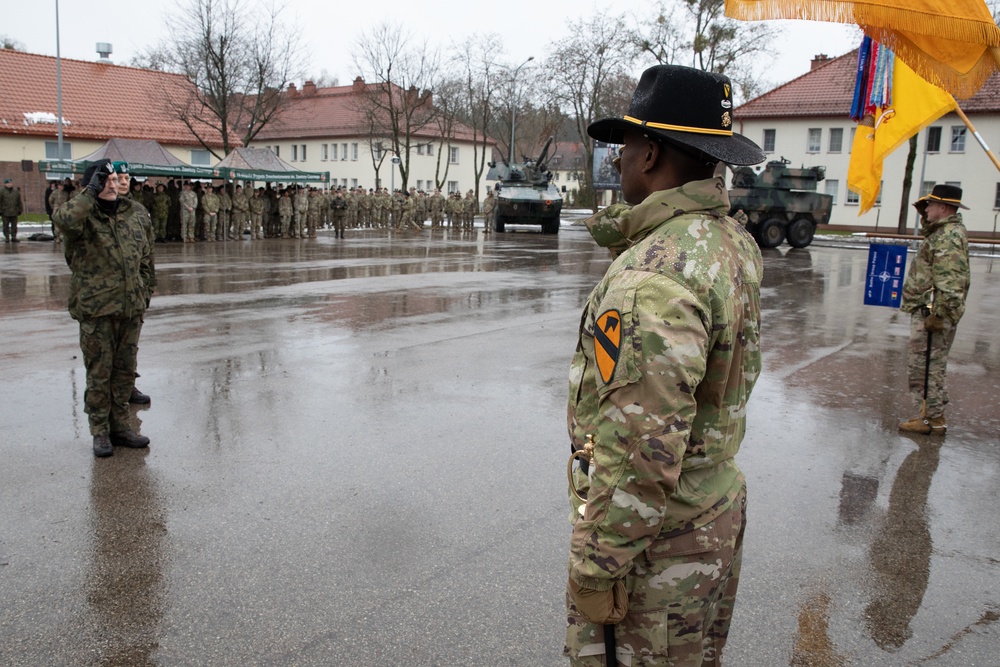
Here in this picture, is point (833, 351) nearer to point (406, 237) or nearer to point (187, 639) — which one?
point (187, 639)

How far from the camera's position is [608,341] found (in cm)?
195

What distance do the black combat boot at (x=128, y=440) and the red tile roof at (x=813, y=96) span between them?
46.0 m

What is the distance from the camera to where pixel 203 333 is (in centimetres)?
970

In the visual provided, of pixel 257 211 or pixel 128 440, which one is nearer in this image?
pixel 128 440

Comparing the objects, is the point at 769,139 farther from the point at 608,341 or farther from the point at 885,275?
the point at 608,341

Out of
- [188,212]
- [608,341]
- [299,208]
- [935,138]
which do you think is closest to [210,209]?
[188,212]

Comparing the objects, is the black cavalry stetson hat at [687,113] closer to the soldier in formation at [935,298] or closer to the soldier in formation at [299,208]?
the soldier in formation at [935,298]

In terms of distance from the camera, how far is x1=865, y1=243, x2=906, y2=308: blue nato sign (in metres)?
10.9

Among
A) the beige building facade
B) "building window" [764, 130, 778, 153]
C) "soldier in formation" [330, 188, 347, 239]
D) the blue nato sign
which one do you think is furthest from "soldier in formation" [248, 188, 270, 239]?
"building window" [764, 130, 778, 153]

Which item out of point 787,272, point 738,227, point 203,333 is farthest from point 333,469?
point 787,272

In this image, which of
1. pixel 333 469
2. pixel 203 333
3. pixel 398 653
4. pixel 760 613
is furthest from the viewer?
pixel 203 333

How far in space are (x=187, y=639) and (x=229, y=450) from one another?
2365 millimetres

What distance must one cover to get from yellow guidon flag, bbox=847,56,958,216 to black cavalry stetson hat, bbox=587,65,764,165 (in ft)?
13.2

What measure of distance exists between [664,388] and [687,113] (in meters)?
0.71
